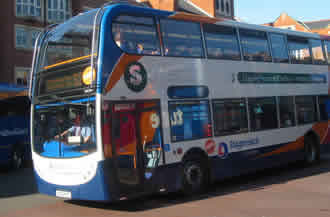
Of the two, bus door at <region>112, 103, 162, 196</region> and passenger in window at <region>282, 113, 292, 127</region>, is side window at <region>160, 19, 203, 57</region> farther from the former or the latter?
passenger in window at <region>282, 113, 292, 127</region>

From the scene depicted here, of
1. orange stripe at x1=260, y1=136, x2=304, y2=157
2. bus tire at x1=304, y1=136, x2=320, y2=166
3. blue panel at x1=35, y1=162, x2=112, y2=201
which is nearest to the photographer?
blue panel at x1=35, y1=162, x2=112, y2=201

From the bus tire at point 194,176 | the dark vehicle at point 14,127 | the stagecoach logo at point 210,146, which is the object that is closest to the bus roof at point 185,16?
the stagecoach logo at point 210,146

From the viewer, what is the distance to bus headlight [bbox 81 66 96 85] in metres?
7.62

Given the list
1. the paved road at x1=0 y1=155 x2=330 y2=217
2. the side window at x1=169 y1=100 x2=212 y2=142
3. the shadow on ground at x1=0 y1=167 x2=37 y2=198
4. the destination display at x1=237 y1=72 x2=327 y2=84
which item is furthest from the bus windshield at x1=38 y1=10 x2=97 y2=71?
the destination display at x1=237 y1=72 x2=327 y2=84

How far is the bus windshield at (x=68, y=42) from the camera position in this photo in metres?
8.16

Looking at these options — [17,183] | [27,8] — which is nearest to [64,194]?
[17,183]

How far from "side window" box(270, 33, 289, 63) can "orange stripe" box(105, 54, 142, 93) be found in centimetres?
549

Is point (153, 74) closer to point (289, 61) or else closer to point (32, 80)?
point (32, 80)

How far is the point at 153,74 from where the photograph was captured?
8.63 meters

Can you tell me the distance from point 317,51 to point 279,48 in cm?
252

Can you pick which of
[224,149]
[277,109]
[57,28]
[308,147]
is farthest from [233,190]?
[57,28]

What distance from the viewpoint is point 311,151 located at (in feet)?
44.3

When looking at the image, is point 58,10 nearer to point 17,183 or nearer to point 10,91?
point 10,91

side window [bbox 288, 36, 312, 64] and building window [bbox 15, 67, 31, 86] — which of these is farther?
building window [bbox 15, 67, 31, 86]
